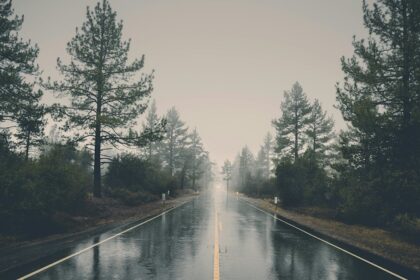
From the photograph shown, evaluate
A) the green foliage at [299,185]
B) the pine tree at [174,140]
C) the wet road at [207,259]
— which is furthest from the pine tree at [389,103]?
the pine tree at [174,140]

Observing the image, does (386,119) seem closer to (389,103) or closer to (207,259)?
(389,103)

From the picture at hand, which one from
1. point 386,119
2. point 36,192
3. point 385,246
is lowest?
point 385,246

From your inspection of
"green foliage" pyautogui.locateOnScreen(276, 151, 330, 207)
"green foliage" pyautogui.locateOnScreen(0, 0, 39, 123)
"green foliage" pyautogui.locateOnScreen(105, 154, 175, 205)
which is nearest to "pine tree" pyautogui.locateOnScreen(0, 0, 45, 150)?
"green foliage" pyautogui.locateOnScreen(0, 0, 39, 123)

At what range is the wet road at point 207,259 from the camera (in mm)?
7895

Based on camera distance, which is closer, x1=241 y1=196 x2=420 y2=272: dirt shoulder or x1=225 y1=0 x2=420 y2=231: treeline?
x1=241 y1=196 x2=420 y2=272: dirt shoulder

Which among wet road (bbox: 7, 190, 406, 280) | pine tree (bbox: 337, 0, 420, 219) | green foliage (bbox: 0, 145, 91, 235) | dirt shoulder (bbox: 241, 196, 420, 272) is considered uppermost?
pine tree (bbox: 337, 0, 420, 219)

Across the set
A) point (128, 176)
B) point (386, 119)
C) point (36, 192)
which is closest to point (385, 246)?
point (386, 119)

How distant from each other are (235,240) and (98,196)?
52.4 ft

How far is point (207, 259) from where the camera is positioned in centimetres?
952

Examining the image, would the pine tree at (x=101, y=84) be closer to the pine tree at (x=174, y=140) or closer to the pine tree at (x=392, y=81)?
the pine tree at (x=392, y=81)

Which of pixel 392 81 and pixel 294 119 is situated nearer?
pixel 392 81

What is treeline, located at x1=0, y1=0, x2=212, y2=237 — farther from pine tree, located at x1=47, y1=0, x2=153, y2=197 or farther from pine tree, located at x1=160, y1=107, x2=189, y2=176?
pine tree, located at x1=160, y1=107, x2=189, y2=176

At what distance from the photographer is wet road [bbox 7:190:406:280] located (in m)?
7.89

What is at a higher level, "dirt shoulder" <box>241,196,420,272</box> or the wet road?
the wet road
